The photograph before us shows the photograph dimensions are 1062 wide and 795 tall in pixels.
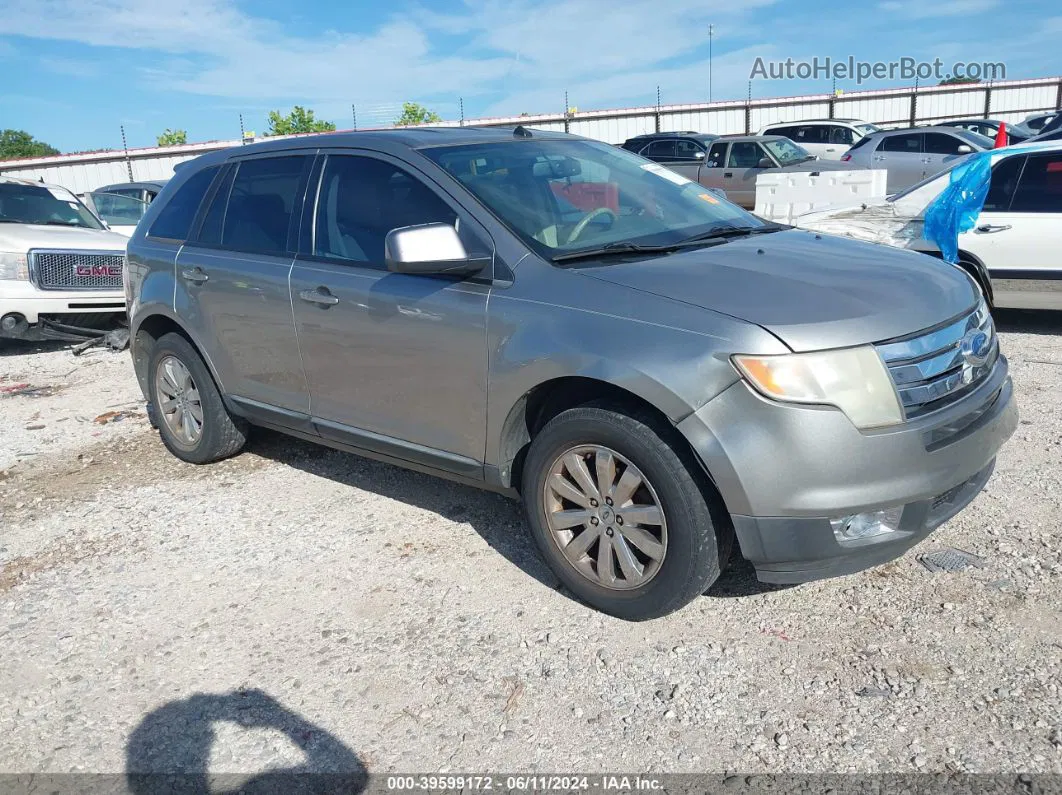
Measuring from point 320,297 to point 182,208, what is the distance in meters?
1.61

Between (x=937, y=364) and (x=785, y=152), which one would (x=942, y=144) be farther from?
(x=937, y=364)

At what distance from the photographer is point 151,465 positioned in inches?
217

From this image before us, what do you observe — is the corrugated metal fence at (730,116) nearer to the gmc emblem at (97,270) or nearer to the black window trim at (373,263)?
the gmc emblem at (97,270)

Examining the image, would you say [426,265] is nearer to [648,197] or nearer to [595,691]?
[648,197]

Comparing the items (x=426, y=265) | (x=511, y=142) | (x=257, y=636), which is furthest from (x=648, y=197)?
(x=257, y=636)

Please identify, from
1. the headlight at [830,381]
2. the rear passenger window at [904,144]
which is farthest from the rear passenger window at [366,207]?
the rear passenger window at [904,144]

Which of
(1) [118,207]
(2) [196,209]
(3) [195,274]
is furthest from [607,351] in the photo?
(1) [118,207]

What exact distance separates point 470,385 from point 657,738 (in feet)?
4.95

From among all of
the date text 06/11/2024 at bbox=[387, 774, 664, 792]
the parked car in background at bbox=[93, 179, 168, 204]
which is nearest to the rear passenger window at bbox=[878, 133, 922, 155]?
the parked car in background at bbox=[93, 179, 168, 204]

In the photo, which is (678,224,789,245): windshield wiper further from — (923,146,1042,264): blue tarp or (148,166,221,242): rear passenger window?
(923,146,1042,264): blue tarp

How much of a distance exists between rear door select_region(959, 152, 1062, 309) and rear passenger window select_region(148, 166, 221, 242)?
582 cm

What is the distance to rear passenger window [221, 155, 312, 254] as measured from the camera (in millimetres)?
4402

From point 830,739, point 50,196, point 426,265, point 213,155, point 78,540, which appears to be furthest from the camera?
point 50,196

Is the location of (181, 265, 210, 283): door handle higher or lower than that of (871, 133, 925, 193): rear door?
lower
